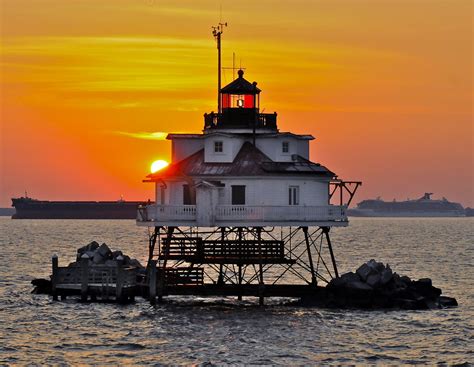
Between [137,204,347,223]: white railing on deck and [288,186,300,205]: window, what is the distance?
130 centimetres

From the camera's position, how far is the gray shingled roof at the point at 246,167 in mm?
62219

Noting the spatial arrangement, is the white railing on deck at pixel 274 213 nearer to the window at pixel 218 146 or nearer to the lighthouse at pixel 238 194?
the lighthouse at pixel 238 194

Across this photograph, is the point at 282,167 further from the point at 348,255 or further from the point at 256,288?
the point at 348,255

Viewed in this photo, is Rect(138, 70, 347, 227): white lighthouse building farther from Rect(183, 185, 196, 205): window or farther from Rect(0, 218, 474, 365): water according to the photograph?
Rect(0, 218, 474, 365): water

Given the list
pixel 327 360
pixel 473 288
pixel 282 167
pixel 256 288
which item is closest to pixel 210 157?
pixel 282 167

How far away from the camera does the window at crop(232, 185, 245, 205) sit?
61875 mm

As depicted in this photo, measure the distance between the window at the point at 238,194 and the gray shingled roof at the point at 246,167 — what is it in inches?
28.7

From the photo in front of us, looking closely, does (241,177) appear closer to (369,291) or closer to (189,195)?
(189,195)

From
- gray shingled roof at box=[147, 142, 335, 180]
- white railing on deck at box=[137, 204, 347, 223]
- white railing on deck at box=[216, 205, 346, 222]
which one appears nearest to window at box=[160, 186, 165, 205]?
gray shingled roof at box=[147, 142, 335, 180]

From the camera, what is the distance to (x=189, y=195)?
206 feet

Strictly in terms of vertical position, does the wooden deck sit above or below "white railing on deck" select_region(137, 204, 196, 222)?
below

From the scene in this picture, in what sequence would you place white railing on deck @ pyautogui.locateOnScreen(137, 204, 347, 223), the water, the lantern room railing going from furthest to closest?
the lantern room railing → white railing on deck @ pyautogui.locateOnScreen(137, 204, 347, 223) → the water

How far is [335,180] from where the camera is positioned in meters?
64.1

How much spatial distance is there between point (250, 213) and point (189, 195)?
4154 mm
